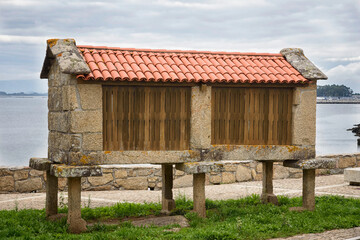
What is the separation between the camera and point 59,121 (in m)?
9.13

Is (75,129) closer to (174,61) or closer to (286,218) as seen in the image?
(174,61)

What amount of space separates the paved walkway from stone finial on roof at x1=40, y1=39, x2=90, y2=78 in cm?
336

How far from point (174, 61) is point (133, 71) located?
3.51 feet

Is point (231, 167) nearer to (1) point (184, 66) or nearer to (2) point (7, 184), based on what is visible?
(2) point (7, 184)

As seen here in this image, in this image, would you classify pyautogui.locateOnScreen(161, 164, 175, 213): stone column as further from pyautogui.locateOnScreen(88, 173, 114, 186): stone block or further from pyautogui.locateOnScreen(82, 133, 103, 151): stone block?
pyautogui.locateOnScreen(88, 173, 114, 186): stone block

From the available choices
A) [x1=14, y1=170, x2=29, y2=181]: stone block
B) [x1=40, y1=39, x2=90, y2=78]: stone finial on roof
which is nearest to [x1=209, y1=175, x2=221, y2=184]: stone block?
[x1=14, y1=170, x2=29, y2=181]: stone block

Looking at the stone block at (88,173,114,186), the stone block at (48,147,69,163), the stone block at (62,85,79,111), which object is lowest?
the stone block at (88,173,114,186)

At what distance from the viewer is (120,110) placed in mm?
8906

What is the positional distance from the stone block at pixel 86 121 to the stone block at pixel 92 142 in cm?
8

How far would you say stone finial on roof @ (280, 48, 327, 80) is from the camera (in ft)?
32.0

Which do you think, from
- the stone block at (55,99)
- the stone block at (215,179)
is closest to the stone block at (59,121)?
Result: the stone block at (55,99)

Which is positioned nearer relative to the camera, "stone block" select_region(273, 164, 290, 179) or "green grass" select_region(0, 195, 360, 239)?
"green grass" select_region(0, 195, 360, 239)

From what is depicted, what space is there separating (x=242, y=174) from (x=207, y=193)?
7.73 feet

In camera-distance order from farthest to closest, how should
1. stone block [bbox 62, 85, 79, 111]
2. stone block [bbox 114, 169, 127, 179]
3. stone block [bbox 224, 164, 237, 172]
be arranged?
1. stone block [bbox 224, 164, 237, 172]
2. stone block [bbox 114, 169, 127, 179]
3. stone block [bbox 62, 85, 79, 111]
